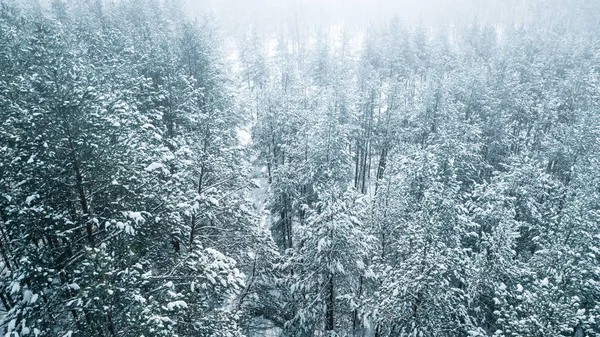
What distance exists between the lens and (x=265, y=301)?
16641 millimetres

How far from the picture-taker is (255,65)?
5872cm

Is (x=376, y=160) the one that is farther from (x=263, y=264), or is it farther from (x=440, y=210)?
(x=263, y=264)

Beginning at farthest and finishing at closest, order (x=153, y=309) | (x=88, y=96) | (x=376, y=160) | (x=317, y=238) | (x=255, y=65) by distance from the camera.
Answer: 1. (x=255, y=65)
2. (x=376, y=160)
3. (x=317, y=238)
4. (x=88, y=96)
5. (x=153, y=309)

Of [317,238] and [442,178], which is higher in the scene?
[442,178]

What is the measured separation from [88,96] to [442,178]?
2070 cm

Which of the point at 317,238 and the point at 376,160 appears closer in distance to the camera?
the point at 317,238

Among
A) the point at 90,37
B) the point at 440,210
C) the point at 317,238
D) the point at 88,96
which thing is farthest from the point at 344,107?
the point at 88,96

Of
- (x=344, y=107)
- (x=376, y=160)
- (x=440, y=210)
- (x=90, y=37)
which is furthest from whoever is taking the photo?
(x=376, y=160)

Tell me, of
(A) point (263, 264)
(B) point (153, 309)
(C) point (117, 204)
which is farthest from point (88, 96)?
(A) point (263, 264)

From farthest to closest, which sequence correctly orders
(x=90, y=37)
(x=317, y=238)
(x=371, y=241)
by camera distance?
1. (x=90, y=37)
2. (x=371, y=241)
3. (x=317, y=238)

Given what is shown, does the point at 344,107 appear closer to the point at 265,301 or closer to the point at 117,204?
the point at 265,301

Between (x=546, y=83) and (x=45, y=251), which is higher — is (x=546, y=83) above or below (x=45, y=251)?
above

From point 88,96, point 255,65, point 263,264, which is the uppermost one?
point 255,65

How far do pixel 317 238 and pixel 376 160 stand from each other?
104ft
